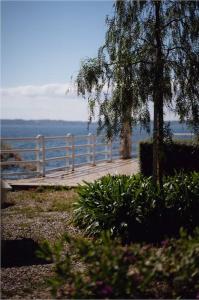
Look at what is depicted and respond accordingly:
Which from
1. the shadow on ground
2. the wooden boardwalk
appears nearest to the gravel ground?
the shadow on ground

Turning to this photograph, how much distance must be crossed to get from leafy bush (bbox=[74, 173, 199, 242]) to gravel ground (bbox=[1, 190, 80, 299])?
605 mm

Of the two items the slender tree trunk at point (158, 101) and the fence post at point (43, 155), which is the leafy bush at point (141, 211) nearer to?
the slender tree trunk at point (158, 101)

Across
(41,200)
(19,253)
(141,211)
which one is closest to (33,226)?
(19,253)

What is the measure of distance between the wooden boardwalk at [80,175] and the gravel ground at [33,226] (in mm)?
716

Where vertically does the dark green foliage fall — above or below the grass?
above

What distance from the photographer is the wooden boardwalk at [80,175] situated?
12824 mm

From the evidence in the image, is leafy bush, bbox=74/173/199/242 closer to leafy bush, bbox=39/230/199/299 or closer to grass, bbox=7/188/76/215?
grass, bbox=7/188/76/215

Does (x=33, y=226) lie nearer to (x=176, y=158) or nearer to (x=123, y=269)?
(x=123, y=269)

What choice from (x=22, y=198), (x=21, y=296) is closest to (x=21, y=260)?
(x=21, y=296)

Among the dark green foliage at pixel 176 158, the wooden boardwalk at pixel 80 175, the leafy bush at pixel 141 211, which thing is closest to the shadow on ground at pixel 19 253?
the leafy bush at pixel 141 211

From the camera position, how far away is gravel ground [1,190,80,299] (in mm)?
5227

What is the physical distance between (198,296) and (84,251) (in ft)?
3.88

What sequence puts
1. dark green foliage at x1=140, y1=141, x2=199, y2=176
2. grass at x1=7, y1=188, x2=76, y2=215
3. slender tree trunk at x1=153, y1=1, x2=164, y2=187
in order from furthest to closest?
1. dark green foliage at x1=140, y1=141, x2=199, y2=176
2. grass at x1=7, y1=188, x2=76, y2=215
3. slender tree trunk at x1=153, y1=1, x2=164, y2=187

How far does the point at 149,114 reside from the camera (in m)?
7.79
